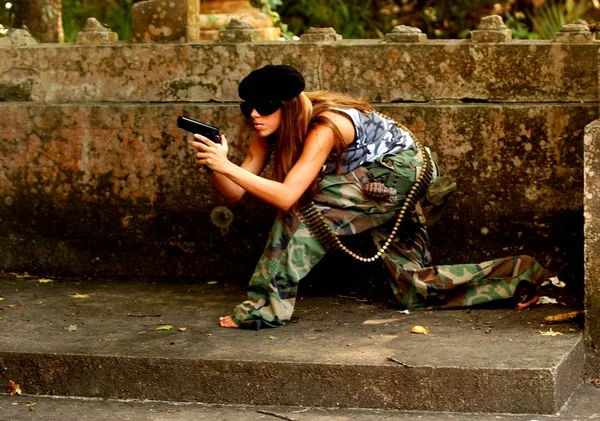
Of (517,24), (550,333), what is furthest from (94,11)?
(550,333)

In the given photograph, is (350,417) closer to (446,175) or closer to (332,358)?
(332,358)

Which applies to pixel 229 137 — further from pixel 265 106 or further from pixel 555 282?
pixel 555 282

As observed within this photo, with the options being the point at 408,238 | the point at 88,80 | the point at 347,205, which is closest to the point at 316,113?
the point at 347,205

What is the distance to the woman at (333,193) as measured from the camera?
439cm

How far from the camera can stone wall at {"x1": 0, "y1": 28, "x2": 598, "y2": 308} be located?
5027mm

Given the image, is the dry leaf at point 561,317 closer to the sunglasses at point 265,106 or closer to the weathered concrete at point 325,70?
the weathered concrete at point 325,70

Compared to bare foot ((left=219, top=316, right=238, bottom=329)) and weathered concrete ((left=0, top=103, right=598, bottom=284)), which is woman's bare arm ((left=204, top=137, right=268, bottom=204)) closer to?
weathered concrete ((left=0, top=103, right=598, bottom=284))

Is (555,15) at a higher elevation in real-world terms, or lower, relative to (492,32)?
higher

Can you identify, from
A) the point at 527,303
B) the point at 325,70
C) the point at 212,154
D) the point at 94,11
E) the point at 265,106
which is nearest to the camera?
the point at 212,154

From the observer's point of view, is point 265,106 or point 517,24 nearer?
point 265,106

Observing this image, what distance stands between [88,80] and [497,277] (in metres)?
2.33

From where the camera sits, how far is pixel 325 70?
5.24m

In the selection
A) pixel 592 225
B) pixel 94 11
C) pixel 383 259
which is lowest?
pixel 383 259

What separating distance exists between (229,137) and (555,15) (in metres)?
4.87
